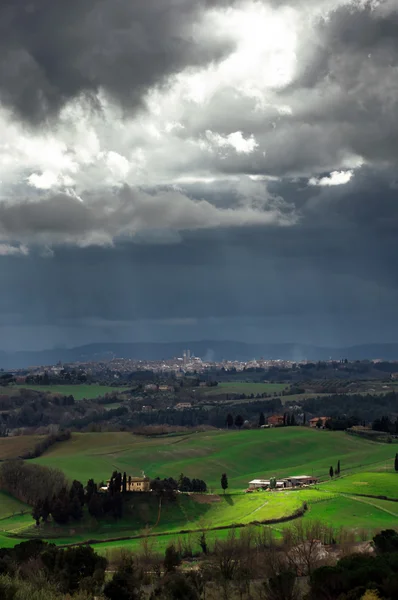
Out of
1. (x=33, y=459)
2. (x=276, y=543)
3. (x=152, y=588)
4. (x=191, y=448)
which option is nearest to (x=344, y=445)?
(x=191, y=448)

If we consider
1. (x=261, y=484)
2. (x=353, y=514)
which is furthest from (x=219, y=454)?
(x=353, y=514)

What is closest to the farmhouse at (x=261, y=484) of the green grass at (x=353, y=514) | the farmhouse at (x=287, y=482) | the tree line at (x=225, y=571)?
the farmhouse at (x=287, y=482)

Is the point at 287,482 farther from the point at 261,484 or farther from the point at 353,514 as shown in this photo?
the point at 353,514

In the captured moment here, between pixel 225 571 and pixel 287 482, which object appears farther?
pixel 287 482

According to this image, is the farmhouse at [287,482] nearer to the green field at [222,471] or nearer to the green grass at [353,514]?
the green field at [222,471]

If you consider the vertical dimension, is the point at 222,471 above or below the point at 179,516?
above

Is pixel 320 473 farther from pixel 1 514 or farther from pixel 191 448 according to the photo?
pixel 1 514

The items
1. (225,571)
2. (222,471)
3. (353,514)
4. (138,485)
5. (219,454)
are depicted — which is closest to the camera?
(225,571)
